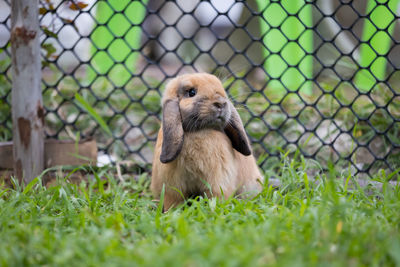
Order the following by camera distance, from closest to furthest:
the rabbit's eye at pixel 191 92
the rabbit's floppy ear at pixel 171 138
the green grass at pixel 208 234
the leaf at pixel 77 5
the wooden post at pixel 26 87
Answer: the green grass at pixel 208 234 < the rabbit's floppy ear at pixel 171 138 < the rabbit's eye at pixel 191 92 < the wooden post at pixel 26 87 < the leaf at pixel 77 5

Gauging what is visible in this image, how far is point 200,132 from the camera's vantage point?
2.26 m

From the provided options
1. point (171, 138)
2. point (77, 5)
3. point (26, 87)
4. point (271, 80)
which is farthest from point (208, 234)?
point (77, 5)

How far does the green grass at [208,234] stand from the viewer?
133cm

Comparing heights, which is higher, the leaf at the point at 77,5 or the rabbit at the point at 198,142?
the leaf at the point at 77,5

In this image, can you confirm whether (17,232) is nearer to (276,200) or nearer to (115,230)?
(115,230)

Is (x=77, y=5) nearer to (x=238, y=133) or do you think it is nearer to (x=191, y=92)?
(x=191, y=92)

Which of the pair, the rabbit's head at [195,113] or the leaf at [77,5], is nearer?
the rabbit's head at [195,113]

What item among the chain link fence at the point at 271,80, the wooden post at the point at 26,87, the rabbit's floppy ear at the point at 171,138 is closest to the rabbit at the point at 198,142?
the rabbit's floppy ear at the point at 171,138

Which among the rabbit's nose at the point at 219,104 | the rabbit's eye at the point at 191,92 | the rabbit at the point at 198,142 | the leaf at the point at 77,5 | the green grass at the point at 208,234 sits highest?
the leaf at the point at 77,5

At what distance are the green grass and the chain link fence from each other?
112 cm

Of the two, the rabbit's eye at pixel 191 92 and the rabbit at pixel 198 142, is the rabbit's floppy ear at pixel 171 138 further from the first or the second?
the rabbit's eye at pixel 191 92

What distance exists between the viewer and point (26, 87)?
263cm

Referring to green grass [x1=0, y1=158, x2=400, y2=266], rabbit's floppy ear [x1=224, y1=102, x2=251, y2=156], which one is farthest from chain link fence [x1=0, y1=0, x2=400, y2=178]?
green grass [x1=0, y1=158, x2=400, y2=266]

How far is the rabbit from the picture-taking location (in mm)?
2172
